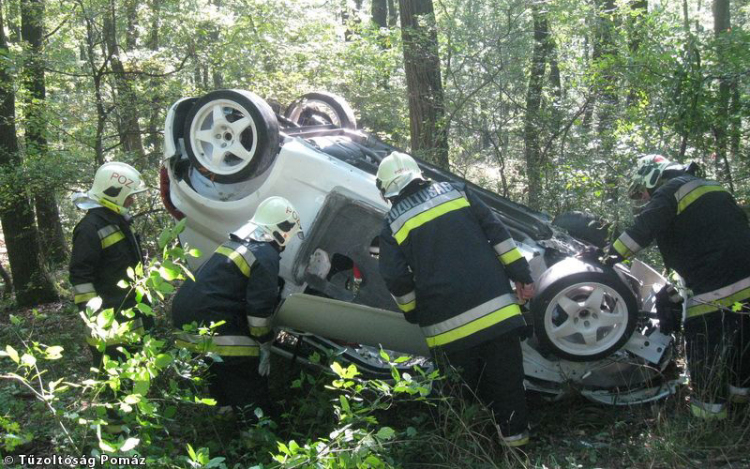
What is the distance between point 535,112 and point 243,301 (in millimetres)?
4286

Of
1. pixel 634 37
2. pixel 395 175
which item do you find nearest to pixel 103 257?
pixel 395 175

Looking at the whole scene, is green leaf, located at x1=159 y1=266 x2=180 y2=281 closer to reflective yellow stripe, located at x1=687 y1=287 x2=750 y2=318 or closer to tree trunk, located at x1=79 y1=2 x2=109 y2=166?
reflective yellow stripe, located at x1=687 y1=287 x2=750 y2=318

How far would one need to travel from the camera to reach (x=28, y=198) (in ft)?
24.2

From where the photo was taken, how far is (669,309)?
4258 millimetres

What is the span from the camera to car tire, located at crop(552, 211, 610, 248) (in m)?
4.91

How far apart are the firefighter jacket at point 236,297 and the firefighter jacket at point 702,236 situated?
2234mm

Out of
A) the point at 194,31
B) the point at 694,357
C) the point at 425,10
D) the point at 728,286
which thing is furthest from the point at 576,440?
the point at 194,31

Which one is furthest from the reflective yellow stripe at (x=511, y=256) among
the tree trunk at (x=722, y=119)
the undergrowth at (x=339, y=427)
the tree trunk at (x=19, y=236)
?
the tree trunk at (x=19, y=236)

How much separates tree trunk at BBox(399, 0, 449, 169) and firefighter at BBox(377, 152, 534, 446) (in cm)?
343

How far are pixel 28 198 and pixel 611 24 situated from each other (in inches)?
263

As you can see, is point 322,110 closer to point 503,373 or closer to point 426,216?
point 426,216

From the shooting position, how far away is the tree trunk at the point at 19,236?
767 centimetres

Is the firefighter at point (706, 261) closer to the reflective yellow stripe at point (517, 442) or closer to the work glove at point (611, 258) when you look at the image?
the work glove at point (611, 258)

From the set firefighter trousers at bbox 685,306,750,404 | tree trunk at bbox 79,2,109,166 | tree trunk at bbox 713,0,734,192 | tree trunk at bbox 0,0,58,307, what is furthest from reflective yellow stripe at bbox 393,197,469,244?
tree trunk at bbox 0,0,58,307
